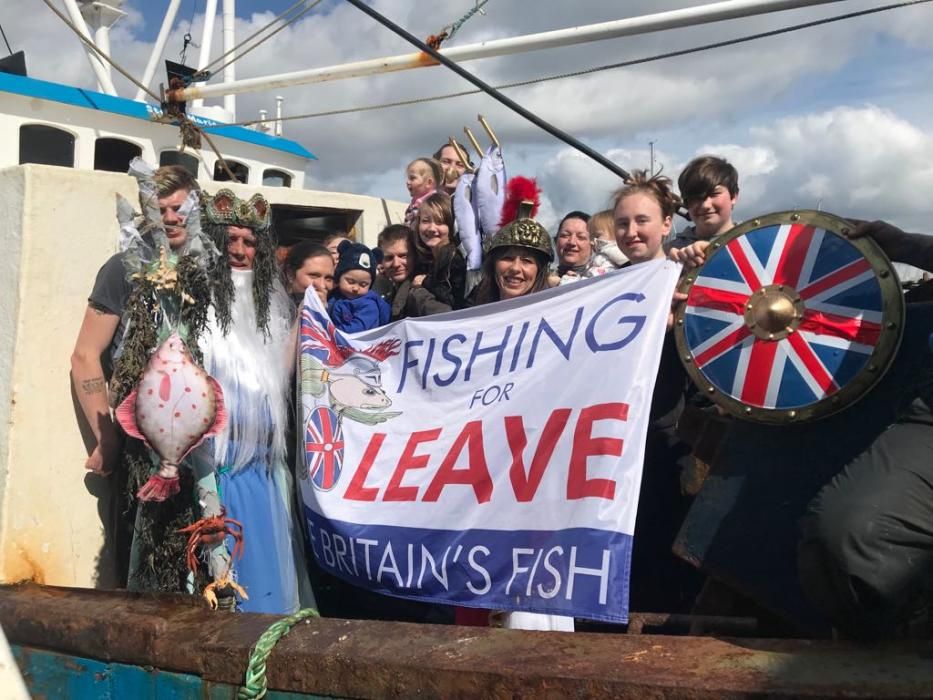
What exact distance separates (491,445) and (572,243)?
1.81 metres

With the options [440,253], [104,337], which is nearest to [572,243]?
[440,253]

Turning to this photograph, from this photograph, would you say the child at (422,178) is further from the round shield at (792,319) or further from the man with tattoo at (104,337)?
the round shield at (792,319)

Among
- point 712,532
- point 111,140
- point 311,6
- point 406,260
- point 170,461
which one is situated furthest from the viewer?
point 111,140

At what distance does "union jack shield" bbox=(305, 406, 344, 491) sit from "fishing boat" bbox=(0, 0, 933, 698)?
61 cm

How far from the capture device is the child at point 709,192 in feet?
12.1

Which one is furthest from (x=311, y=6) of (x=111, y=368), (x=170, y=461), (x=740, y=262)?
(x=740, y=262)

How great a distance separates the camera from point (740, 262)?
2572 mm

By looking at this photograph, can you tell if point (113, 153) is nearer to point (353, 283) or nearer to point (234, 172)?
point (234, 172)

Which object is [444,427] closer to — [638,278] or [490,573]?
[490,573]

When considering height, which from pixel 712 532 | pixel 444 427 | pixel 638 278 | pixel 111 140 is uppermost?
pixel 111 140

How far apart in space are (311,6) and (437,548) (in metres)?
6.49

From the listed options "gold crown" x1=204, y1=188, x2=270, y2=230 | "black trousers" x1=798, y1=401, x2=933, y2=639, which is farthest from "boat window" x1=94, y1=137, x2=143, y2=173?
"black trousers" x1=798, y1=401, x2=933, y2=639

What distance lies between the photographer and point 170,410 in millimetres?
3104

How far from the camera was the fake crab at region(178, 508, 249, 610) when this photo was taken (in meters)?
3.14
